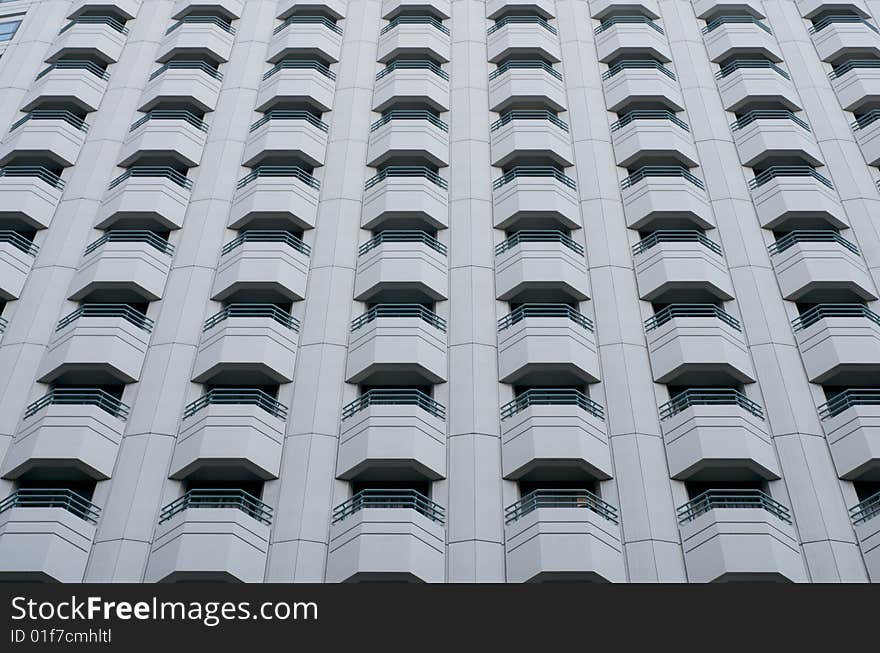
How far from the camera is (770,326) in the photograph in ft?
116

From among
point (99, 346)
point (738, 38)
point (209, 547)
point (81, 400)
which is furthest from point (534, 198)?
point (209, 547)

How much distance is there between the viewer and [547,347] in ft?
112

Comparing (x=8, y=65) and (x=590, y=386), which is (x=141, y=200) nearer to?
(x=8, y=65)

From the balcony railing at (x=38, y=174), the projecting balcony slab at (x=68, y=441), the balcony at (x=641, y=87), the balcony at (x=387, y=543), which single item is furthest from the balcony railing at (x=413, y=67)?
the balcony at (x=387, y=543)

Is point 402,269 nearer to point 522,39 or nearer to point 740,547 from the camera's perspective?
point 740,547

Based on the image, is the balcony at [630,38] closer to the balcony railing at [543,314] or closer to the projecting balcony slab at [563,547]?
the balcony railing at [543,314]

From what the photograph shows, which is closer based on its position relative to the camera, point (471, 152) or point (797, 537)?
point (797, 537)

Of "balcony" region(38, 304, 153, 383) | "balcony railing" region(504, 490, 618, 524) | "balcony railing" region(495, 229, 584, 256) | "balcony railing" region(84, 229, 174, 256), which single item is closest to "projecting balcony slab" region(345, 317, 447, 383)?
"balcony railing" region(495, 229, 584, 256)

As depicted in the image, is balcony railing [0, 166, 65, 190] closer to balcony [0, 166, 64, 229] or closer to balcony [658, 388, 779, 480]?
balcony [0, 166, 64, 229]

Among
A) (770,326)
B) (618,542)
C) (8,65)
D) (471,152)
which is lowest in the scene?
(618,542)

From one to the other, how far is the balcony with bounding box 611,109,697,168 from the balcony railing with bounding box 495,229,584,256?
15.8 feet

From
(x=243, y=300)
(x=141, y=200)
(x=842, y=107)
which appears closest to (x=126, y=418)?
(x=243, y=300)

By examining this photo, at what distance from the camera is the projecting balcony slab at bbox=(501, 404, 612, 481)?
3128 centimetres

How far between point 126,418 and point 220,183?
11.1 metres
